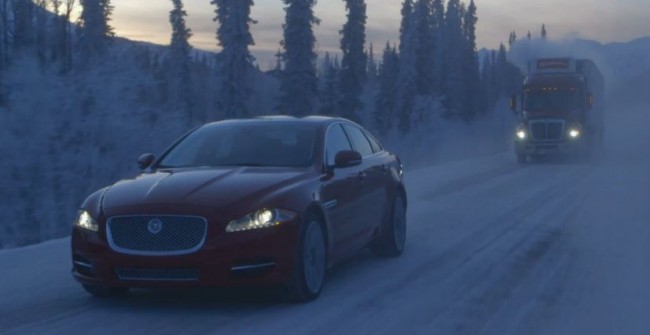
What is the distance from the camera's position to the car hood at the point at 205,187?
7.95 m

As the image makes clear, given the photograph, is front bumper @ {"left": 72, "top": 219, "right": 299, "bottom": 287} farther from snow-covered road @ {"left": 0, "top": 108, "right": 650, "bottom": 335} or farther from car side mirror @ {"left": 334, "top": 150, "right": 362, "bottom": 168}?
car side mirror @ {"left": 334, "top": 150, "right": 362, "bottom": 168}

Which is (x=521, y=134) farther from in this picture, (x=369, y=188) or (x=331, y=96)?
(x=331, y=96)

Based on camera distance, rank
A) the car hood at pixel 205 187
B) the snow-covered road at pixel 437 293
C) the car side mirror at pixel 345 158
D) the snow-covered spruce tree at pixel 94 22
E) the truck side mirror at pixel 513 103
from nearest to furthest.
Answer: the snow-covered road at pixel 437 293 < the car hood at pixel 205 187 < the car side mirror at pixel 345 158 < the truck side mirror at pixel 513 103 < the snow-covered spruce tree at pixel 94 22

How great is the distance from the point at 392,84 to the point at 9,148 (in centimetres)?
5416

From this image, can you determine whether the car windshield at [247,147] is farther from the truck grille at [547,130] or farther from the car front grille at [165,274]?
the truck grille at [547,130]

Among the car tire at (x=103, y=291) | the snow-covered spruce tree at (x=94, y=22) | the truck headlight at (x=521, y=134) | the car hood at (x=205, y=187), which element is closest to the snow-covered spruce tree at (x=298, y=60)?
the truck headlight at (x=521, y=134)

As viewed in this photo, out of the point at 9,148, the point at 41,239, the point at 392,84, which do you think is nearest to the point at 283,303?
the point at 41,239

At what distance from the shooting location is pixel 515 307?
830cm

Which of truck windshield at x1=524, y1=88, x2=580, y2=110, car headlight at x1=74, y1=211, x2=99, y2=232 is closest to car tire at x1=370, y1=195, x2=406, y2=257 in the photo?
car headlight at x1=74, y1=211, x2=99, y2=232

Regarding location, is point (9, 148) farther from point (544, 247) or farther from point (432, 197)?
point (544, 247)

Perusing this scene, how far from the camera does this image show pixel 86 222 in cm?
816

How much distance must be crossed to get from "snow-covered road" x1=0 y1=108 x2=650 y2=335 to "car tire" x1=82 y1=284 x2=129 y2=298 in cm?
8

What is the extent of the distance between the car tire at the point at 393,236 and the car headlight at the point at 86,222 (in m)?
3.58

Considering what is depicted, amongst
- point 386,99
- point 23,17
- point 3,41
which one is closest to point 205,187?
point 3,41
